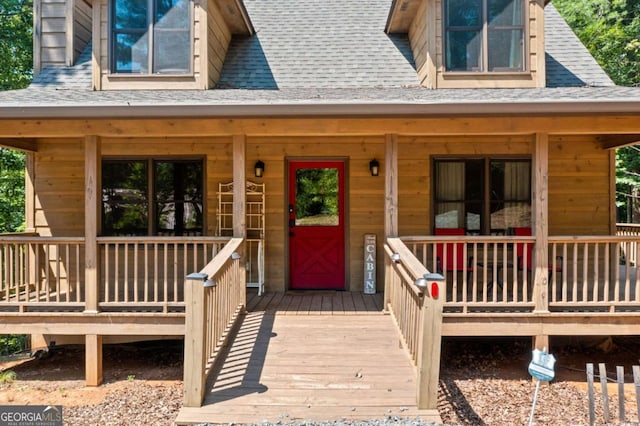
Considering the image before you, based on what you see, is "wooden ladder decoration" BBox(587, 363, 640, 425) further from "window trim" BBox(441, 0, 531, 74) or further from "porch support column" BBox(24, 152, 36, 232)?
"porch support column" BBox(24, 152, 36, 232)

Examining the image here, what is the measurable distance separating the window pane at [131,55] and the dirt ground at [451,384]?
419 centimetres

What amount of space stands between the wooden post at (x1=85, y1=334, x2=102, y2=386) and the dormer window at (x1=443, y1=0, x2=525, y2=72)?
609cm

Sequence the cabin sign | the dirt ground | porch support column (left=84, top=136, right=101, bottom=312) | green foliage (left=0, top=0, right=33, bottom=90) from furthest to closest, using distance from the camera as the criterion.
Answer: green foliage (left=0, top=0, right=33, bottom=90), the cabin sign, porch support column (left=84, top=136, right=101, bottom=312), the dirt ground

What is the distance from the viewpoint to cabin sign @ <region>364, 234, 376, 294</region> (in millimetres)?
6422

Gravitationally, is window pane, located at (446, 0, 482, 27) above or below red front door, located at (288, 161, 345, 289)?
above

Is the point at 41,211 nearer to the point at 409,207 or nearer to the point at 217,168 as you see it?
the point at 217,168

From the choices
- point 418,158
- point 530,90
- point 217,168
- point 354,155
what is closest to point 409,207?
point 418,158

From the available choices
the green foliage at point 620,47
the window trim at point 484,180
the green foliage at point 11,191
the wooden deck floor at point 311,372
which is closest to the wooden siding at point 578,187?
the window trim at point 484,180

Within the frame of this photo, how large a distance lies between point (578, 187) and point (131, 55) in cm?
733

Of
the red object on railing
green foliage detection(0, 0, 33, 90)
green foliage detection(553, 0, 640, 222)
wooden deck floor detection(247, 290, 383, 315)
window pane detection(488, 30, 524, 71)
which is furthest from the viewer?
green foliage detection(553, 0, 640, 222)

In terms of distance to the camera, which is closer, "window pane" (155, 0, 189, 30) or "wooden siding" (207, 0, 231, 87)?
"window pane" (155, 0, 189, 30)

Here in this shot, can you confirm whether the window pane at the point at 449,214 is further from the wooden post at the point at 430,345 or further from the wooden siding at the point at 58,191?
the wooden siding at the point at 58,191

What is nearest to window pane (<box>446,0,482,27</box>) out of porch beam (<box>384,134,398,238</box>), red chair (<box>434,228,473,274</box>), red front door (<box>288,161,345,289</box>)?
porch beam (<box>384,134,398,238</box>)

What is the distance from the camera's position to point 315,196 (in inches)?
265
